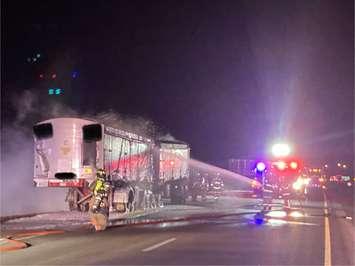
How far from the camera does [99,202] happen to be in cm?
1641

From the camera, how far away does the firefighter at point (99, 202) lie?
53.6ft

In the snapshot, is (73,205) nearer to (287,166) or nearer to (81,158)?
(81,158)

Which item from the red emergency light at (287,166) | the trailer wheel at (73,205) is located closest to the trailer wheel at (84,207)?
the trailer wheel at (73,205)

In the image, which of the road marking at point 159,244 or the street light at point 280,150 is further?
the street light at point 280,150

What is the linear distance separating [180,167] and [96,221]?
1619 centimetres

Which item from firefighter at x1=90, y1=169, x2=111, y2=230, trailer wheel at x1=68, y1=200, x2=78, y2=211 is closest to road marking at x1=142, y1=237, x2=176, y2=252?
firefighter at x1=90, y1=169, x2=111, y2=230

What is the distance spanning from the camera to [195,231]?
16156 mm

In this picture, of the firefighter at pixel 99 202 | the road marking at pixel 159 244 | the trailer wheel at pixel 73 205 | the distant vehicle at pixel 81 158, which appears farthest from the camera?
the trailer wheel at pixel 73 205

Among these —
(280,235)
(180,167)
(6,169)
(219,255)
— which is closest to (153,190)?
(180,167)

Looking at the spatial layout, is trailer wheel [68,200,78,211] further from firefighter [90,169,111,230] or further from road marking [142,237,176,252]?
road marking [142,237,176,252]

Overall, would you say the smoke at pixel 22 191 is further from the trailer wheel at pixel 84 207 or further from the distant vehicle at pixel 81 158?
the distant vehicle at pixel 81 158

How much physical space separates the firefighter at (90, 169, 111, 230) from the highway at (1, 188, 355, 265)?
0.32 meters

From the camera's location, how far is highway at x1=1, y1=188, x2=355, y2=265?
11.2 m

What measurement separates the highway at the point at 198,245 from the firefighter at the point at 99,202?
0.32m
